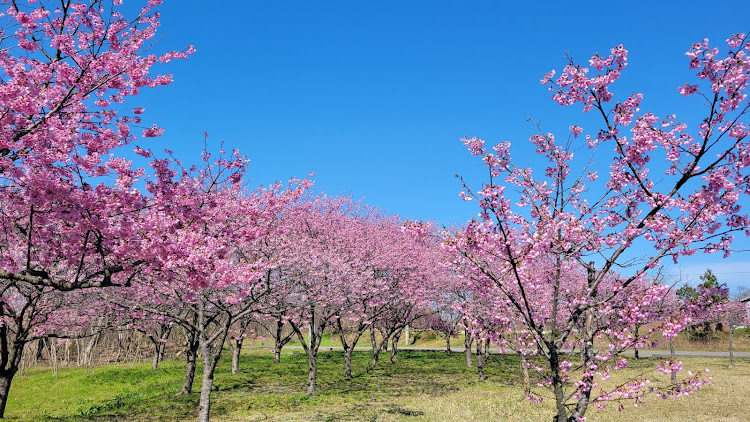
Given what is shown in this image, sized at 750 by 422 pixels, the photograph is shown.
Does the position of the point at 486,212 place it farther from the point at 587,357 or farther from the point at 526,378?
the point at 526,378

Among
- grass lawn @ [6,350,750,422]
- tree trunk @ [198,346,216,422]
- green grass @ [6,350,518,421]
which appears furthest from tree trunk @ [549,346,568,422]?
tree trunk @ [198,346,216,422]

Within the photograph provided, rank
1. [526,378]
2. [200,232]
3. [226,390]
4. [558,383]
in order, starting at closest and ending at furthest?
[558,383], [200,232], [526,378], [226,390]

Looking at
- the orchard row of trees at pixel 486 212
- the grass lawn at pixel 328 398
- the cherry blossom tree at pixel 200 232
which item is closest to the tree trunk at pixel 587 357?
the orchard row of trees at pixel 486 212

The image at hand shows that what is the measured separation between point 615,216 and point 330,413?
11.7 meters

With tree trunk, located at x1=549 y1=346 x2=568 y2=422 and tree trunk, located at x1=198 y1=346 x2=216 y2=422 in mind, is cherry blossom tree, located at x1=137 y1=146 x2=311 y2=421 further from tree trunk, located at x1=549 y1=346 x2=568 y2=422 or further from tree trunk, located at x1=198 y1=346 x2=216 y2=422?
tree trunk, located at x1=549 y1=346 x2=568 y2=422

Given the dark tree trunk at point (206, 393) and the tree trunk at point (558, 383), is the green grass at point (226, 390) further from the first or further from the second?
the tree trunk at point (558, 383)

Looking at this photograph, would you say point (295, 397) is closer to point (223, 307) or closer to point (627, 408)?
point (223, 307)

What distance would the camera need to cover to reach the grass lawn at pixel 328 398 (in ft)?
49.3

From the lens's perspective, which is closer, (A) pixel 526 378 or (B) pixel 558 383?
(B) pixel 558 383

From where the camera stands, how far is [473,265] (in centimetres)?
688

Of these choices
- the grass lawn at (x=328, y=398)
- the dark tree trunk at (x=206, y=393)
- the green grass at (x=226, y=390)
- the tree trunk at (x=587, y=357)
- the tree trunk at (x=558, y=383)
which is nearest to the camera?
the tree trunk at (x=558, y=383)

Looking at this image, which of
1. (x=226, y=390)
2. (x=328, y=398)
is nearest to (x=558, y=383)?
(x=328, y=398)

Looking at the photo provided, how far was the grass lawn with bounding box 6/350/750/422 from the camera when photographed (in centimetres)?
1504

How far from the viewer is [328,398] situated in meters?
18.0
